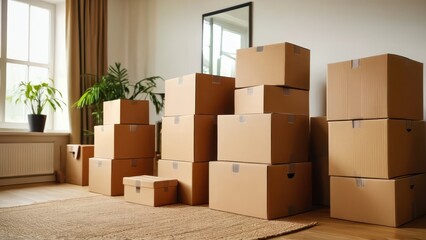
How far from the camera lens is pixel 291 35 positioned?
3369 millimetres

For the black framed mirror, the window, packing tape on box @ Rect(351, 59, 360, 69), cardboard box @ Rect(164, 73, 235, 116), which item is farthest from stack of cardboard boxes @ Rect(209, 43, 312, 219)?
the window

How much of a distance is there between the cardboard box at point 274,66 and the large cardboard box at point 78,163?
1.89 metres

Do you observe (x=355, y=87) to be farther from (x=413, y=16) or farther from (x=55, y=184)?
(x=55, y=184)

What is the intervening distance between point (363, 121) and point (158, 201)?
1422 mm

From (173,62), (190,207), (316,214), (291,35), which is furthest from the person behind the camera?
(173,62)

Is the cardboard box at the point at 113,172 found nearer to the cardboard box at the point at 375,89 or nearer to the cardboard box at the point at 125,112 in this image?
the cardboard box at the point at 125,112

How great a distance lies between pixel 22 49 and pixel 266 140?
10.5 ft

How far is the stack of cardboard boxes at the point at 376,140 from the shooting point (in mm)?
2244

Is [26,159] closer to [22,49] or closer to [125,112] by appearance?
[22,49]

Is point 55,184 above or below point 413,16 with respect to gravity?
below

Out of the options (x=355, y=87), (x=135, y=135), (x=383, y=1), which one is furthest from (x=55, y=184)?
(x=383, y=1)

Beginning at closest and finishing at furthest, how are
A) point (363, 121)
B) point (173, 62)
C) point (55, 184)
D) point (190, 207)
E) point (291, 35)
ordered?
1. point (363, 121)
2. point (190, 207)
3. point (291, 35)
4. point (55, 184)
5. point (173, 62)

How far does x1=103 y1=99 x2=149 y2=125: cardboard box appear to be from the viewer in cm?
336

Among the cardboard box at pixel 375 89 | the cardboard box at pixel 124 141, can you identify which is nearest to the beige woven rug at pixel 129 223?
the cardboard box at pixel 124 141
